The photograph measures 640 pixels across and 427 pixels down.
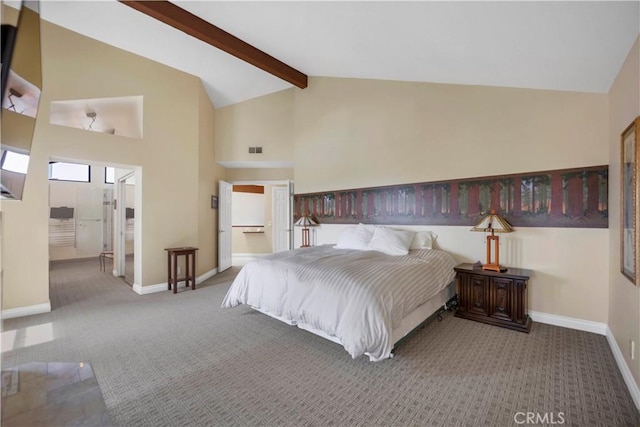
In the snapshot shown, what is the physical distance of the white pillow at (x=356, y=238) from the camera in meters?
4.09

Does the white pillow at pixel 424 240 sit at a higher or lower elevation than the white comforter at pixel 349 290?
higher

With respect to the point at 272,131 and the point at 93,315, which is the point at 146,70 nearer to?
the point at 272,131

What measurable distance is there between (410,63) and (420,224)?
2.18m

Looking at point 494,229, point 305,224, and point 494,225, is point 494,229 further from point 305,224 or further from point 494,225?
point 305,224

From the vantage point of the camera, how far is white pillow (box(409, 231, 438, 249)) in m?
3.88

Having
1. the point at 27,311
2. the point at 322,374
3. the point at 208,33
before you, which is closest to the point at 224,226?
the point at 27,311

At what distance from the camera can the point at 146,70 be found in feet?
14.8

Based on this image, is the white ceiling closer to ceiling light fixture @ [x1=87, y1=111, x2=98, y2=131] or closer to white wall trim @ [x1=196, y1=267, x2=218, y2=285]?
ceiling light fixture @ [x1=87, y1=111, x2=98, y2=131]

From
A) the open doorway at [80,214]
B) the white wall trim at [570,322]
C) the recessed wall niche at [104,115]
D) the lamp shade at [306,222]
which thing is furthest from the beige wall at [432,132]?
the open doorway at [80,214]

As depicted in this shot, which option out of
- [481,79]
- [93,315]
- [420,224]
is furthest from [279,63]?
[93,315]

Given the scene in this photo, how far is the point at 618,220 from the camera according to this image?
245 cm

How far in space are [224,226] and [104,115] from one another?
9.45 ft

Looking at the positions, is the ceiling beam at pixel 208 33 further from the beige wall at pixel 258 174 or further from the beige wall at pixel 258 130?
the beige wall at pixel 258 174

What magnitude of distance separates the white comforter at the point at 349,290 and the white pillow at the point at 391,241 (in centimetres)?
19
